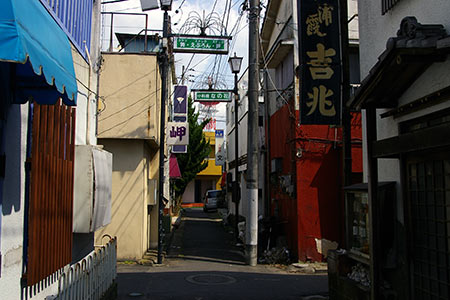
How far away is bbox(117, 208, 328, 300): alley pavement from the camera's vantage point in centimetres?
965

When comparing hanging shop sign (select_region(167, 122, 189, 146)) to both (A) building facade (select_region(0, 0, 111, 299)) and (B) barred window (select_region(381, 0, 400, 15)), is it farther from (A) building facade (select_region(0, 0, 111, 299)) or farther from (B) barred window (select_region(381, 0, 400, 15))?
(B) barred window (select_region(381, 0, 400, 15))

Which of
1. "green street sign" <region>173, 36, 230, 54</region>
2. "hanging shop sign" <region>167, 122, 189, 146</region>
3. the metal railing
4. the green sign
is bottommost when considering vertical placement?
the metal railing

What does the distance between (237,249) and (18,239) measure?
13265 mm

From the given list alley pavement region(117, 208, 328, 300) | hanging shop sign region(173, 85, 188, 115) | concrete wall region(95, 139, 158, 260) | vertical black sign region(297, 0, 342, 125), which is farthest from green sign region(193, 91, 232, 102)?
vertical black sign region(297, 0, 342, 125)

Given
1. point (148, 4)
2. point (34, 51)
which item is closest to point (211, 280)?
point (148, 4)

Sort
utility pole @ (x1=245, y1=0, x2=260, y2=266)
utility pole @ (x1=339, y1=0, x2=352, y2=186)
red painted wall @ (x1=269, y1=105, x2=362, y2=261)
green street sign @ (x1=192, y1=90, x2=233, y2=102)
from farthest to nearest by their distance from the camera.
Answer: green street sign @ (x1=192, y1=90, x2=233, y2=102) < utility pole @ (x1=245, y1=0, x2=260, y2=266) < red painted wall @ (x1=269, y1=105, x2=362, y2=261) < utility pole @ (x1=339, y1=0, x2=352, y2=186)

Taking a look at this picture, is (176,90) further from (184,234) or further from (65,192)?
(65,192)

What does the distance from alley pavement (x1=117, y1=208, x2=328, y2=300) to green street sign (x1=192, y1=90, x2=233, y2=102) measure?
595cm

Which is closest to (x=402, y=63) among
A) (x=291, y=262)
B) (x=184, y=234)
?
(x=291, y=262)

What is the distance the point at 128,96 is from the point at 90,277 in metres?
8.59

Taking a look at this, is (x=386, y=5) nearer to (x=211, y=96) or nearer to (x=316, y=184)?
(x=316, y=184)

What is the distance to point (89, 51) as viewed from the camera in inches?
332

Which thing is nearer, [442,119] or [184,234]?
[442,119]

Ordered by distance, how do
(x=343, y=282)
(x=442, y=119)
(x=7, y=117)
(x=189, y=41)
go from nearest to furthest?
1. (x=7, y=117)
2. (x=442, y=119)
3. (x=343, y=282)
4. (x=189, y=41)
